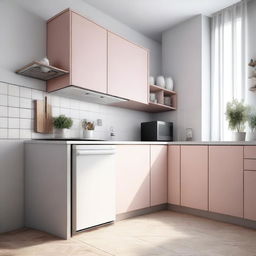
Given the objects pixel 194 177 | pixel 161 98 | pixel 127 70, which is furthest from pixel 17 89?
pixel 194 177

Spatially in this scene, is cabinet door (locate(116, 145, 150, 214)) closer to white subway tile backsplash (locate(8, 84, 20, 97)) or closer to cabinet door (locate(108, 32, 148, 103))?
cabinet door (locate(108, 32, 148, 103))

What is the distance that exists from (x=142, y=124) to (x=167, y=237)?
5.87ft

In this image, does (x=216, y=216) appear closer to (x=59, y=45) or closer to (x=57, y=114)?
(x=57, y=114)

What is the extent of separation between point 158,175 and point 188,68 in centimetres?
161

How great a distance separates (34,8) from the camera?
273 centimetres

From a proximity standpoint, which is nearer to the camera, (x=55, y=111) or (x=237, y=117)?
(x=55, y=111)

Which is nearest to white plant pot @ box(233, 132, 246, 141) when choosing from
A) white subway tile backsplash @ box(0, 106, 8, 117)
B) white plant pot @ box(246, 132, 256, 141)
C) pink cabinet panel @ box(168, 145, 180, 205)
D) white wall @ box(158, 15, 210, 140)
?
white plant pot @ box(246, 132, 256, 141)

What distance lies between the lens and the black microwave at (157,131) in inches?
139

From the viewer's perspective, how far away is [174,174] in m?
3.16

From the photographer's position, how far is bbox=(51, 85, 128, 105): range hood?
2.73 meters

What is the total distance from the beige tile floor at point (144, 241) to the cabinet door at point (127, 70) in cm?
148

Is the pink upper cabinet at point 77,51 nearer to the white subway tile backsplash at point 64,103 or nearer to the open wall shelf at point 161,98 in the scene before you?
the white subway tile backsplash at point 64,103

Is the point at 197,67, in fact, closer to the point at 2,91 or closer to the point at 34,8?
the point at 34,8

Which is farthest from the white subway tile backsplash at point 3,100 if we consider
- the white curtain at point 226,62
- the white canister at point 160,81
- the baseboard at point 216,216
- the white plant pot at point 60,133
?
the white curtain at point 226,62
